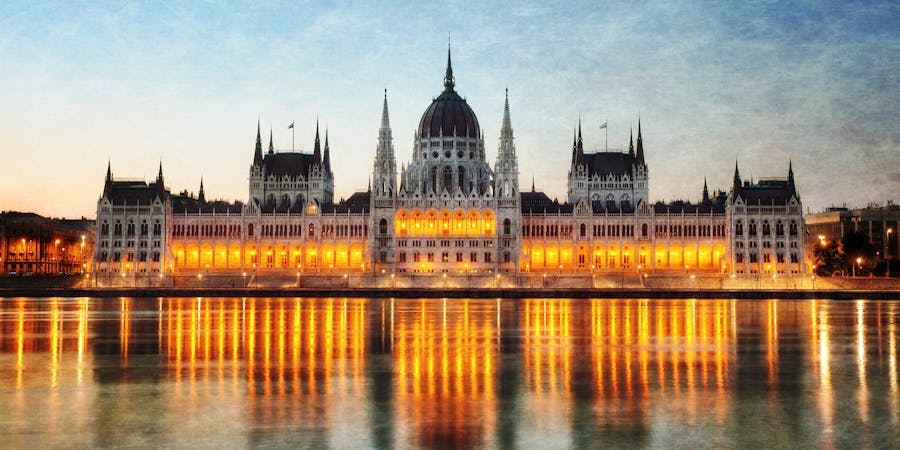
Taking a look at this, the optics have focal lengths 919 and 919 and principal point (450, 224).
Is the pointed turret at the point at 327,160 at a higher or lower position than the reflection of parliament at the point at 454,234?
higher

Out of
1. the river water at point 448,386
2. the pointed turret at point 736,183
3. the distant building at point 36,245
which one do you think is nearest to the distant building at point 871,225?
the pointed turret at point 736,183

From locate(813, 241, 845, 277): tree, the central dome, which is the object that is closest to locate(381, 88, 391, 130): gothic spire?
the central dome

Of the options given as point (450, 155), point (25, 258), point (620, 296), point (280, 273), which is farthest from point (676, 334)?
point (25, 258)

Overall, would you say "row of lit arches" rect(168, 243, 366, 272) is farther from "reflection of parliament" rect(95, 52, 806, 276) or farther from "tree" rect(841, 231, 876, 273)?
"tree" rect(841, 231, 876, 273)

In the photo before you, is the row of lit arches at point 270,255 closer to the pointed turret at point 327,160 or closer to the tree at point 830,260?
the pointed turret at point 327,160

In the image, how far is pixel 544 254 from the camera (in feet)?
400

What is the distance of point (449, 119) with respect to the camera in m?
136

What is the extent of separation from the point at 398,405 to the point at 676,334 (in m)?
18.7

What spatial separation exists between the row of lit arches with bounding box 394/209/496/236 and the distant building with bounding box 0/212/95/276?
46113 mm

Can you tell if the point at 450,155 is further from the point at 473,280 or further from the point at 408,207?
the point at 473,280

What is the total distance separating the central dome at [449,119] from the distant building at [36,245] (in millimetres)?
51723

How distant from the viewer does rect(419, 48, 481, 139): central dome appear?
135m

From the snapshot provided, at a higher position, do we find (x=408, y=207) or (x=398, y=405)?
(x=408, y=207)

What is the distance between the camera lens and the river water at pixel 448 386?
15.3 m
